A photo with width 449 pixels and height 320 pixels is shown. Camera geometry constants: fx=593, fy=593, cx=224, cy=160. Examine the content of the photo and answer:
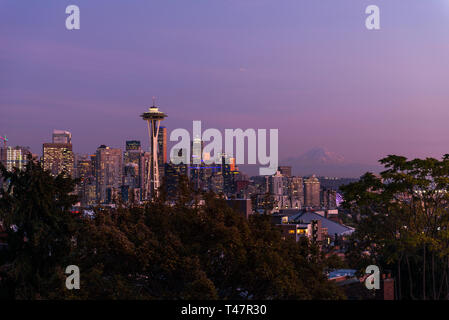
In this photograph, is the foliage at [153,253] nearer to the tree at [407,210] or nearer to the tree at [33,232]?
the tree at [33,232]

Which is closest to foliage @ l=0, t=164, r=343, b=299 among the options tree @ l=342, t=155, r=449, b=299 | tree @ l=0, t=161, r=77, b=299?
tree @ l=0, t=161, r=77, b=299

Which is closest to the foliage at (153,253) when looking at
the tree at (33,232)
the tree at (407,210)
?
the tree at (33,232)

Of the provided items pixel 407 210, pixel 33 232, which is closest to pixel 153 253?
pixel 33 232

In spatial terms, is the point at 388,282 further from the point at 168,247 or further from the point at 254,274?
the point at 168,247

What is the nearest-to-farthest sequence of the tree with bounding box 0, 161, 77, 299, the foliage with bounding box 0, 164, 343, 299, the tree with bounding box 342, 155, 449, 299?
the foliage with bounding box 0, 164, 343, 299
the tree with bounding box 0, 161, 77, 299
the tree with bounding box 342, 155, 449, 299

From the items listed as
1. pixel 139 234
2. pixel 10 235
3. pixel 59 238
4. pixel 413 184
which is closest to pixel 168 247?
pixel 139 234

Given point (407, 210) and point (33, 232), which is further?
point (407, 210)

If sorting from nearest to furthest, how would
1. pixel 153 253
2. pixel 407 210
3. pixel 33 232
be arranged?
pixel 153 253
pixel 33 232
pixel 407 210

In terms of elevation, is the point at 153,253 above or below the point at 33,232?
below

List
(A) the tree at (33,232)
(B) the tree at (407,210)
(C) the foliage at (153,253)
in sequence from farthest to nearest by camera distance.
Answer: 1. (B) the tree at (407,210)
2. (A) the tree at (33,232)
3. (C) the foliage at (153,253)

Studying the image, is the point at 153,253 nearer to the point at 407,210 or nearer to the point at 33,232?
the point at 33,232

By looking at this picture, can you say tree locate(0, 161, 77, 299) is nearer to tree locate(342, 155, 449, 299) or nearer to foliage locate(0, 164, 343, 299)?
foliage locate(0, 164, 343, 299)
